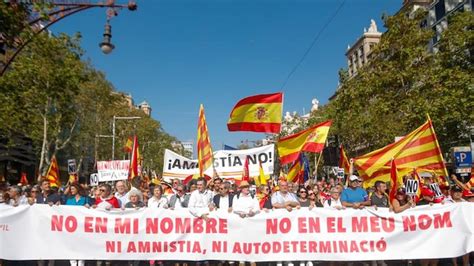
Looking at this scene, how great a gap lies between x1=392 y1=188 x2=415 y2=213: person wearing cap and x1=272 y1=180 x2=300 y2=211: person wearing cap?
1.72 metres

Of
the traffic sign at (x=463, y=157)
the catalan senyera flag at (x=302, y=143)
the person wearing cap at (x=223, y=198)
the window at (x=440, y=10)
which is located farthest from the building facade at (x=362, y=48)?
the person wearing cap at (x=223, y=198)

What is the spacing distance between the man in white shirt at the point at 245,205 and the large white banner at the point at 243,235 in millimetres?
130

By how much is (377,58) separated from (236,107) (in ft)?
50.6

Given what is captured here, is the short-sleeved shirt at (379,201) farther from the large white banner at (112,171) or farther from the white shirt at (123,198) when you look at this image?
the large white banner at (112,171)

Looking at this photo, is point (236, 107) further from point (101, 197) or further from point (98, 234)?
point (98, 234)

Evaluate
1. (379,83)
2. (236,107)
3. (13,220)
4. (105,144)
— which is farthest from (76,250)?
(105,144)

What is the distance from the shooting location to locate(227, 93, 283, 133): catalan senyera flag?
1163 centimetres

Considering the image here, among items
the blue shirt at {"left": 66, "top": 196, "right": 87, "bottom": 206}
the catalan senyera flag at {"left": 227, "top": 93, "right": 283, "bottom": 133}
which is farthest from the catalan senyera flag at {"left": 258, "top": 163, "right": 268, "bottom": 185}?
the blue shirt at {"left": 66, "top": 196, "right": 87, "bottom": 206}

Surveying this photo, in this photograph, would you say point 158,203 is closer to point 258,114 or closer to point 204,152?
point 204,152

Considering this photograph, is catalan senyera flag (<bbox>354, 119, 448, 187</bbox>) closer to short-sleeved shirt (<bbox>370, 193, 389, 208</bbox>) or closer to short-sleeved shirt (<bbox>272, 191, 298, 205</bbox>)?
short-sleeved shirt (<bbox>370, 193, 389, 208</bbox>)

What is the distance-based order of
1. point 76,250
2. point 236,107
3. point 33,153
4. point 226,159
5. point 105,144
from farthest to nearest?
point 105,144, point 33,153, point 226,159, point 236,107, point 76,250

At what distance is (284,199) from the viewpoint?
27.4 ft

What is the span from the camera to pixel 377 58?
2483 centimetres

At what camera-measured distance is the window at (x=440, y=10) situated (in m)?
42.9
